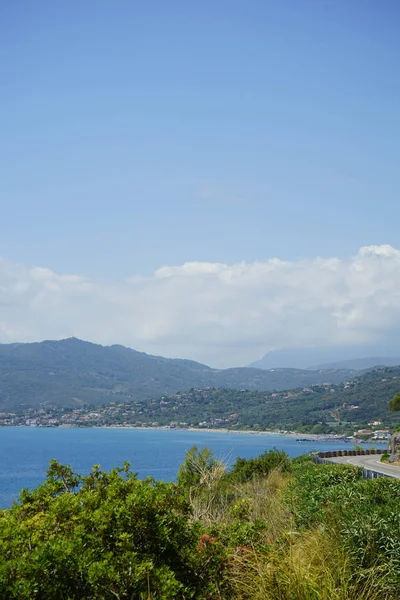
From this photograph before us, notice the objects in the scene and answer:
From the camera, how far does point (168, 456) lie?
368 ft

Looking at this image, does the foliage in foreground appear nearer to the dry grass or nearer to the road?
the dry grass

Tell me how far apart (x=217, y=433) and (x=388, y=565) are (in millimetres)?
192155

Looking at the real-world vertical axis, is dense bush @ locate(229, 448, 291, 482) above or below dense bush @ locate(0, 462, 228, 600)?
below

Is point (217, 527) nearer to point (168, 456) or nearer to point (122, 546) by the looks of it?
point (122, 546)

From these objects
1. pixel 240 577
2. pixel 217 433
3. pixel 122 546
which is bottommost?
pixel 217 433

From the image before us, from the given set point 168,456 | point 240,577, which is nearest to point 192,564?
point 240,577

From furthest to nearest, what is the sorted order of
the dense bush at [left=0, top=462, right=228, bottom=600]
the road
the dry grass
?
1. the road
2. the dry grass
3. the dense bush at [left=0, top=462, right=228, bottom=600]

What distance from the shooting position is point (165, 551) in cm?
700

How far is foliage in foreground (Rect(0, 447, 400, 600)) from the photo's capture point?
5.96m

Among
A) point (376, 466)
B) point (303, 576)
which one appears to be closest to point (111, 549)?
point (303, 576)

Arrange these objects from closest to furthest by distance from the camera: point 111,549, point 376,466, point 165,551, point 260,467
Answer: point 111,549
point 165,551
point 260,467
point 376,466

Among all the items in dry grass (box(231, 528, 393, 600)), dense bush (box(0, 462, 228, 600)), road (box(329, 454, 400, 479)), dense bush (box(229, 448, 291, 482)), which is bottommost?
road (box(329, 454, 400, 479))

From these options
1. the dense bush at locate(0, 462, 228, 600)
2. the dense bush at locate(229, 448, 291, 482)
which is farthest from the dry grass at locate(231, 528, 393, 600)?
the dense bush at locate(229, 448, 291, 482)

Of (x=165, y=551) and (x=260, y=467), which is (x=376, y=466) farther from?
(x=165, y=551)
